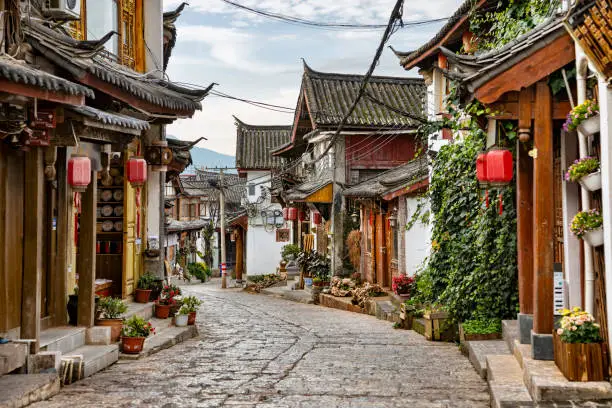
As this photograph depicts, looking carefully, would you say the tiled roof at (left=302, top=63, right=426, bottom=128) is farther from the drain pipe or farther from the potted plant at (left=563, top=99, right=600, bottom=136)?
the potted plant at (left=563, top=99, right=600, bottom=136)

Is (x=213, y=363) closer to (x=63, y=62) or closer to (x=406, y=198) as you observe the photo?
(x=63, y=62)

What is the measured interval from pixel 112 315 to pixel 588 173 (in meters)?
7.94

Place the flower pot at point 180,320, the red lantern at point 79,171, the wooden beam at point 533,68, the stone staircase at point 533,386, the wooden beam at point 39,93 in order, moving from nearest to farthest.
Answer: the stone staircase at point 533,386
the wooden beam at point 39,93
the wooden beam at point 533,68
the red lantern at point 79,171
the flower pot at point 180,320

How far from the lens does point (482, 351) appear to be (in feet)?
34.9

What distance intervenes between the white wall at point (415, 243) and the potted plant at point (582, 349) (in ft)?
39.9

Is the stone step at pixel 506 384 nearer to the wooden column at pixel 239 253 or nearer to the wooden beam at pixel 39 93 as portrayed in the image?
the wooden beam at pixel 39 93

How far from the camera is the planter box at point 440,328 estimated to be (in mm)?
13852

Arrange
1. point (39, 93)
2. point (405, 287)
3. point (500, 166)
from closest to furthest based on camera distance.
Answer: point (39, 93), point (500, 166), point (405, 287)

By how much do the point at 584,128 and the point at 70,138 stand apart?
657cm

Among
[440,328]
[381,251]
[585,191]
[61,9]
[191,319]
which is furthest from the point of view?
[381,251]

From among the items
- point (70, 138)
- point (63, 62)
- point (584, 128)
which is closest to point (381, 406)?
point (584, 128)

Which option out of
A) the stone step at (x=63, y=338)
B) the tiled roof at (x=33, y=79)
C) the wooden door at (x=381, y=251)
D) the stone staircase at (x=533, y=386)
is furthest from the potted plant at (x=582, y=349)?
the wooden door at (x=381, y=251)

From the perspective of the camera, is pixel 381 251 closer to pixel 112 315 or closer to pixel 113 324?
pixel 112 315

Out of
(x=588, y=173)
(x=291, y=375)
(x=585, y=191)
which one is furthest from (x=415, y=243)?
(x=588, y=173)
